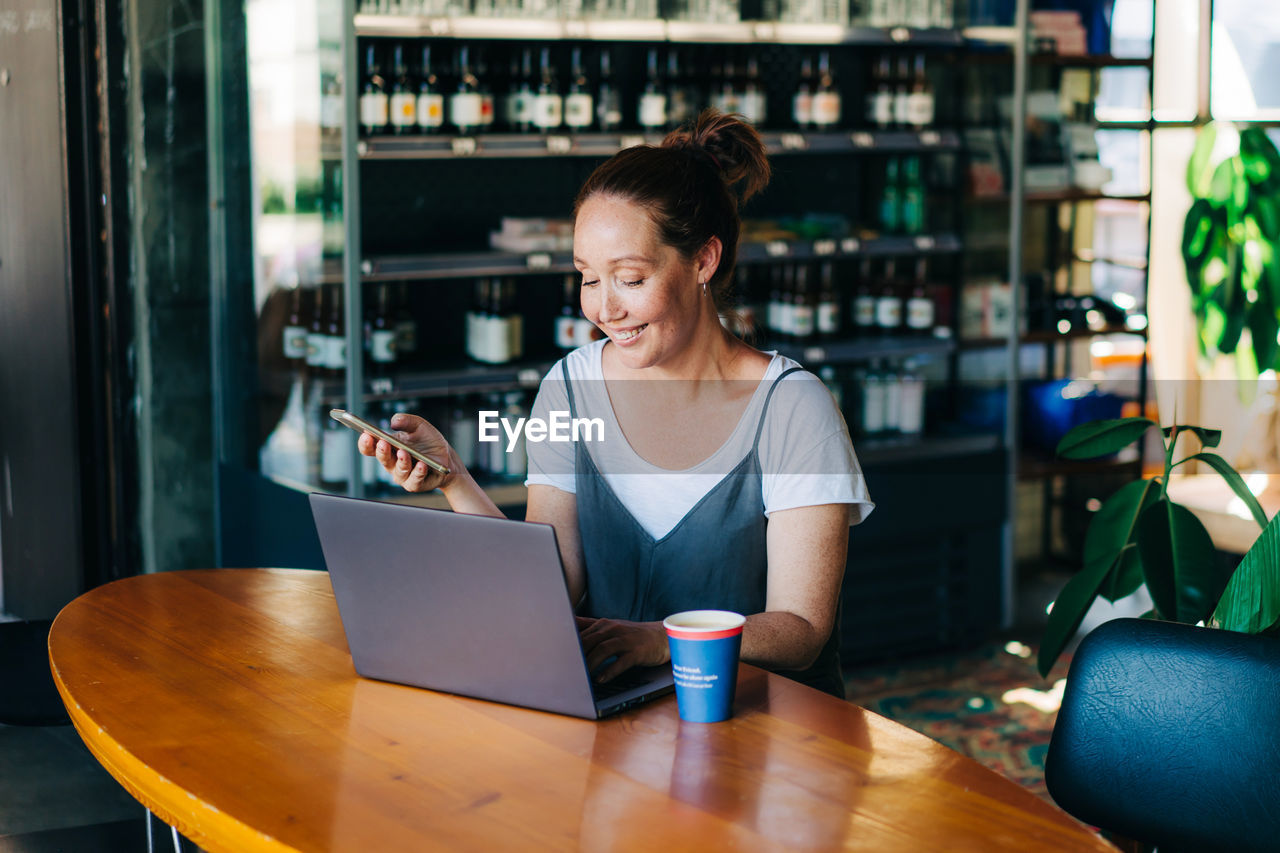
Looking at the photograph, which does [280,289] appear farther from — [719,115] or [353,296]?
[719,115]

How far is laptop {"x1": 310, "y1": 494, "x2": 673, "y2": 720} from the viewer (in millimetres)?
1356

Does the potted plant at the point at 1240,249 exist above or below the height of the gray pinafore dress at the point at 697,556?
above

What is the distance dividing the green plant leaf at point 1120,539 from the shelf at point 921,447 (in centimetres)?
155

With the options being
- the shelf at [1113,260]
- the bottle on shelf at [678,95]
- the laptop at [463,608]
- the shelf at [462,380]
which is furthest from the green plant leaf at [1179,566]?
the shelf at [1113,260]

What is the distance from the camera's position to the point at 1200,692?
1466 millimetres

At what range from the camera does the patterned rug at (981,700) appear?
3289 millimetres

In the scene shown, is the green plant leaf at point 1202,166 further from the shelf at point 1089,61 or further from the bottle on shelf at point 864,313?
the bottle on shelf at point 864,313

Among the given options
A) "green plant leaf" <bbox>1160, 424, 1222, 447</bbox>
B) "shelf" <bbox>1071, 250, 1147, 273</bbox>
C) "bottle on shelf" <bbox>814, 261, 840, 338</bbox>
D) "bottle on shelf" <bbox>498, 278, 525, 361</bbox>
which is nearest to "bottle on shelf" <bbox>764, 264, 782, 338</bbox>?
"bottle on shelf" <bbox>814, 261, 840, 338</bbox>

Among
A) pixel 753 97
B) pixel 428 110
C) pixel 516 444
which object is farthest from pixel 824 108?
pixel 516 444

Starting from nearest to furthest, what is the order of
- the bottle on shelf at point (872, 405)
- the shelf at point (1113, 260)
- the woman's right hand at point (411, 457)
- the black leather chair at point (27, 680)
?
the woman's right hand at point (411, 457)
the black leather chair at point (27, 680)
the bottle on shelf at point (872, 405)
the shelf at point (1113, 260)

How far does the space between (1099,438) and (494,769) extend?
65.6 inches

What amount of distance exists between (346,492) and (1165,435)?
7.14 feet

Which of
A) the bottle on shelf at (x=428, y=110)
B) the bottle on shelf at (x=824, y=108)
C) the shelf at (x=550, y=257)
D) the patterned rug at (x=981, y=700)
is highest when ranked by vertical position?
the bottle on shelf at (x=824, y=108)

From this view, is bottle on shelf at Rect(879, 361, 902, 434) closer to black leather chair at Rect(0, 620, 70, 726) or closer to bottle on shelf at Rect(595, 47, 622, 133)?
bottle on shelf at Rect(595, 47, 622, 133)
